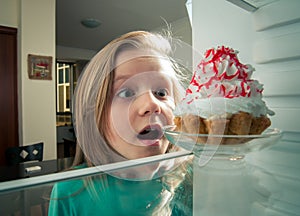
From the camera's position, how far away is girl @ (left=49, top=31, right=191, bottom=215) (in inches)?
13.1

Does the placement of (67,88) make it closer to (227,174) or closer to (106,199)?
(106,199)

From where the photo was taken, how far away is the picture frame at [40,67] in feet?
4.91

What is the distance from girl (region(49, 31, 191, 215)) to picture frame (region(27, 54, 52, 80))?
1236mm

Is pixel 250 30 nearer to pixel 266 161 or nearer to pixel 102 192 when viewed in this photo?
pixel 266 161

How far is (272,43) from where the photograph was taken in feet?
0.83

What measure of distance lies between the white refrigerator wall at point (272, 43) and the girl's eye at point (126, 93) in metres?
0.16

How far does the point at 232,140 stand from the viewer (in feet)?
0.79

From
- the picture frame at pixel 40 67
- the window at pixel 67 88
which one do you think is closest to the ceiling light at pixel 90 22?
the window at pixel 67 88

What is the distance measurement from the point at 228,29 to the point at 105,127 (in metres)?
0.27

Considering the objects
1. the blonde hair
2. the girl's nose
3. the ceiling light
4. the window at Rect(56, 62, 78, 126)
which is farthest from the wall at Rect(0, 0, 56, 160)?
the girl's nose

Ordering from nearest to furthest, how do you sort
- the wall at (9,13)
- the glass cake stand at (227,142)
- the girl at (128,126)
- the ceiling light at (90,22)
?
the glass cake stand at (227,142) → the girl at (128,126) → the ceiling light at (90,22) → the wall at (9,13)

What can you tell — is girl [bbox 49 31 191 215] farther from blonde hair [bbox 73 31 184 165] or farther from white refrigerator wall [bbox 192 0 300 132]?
white refrigerator wall [bbox 192 0 300 132]

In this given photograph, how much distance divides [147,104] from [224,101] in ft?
0.49

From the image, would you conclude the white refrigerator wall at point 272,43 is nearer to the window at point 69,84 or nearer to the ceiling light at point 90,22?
the window at point 69,84
